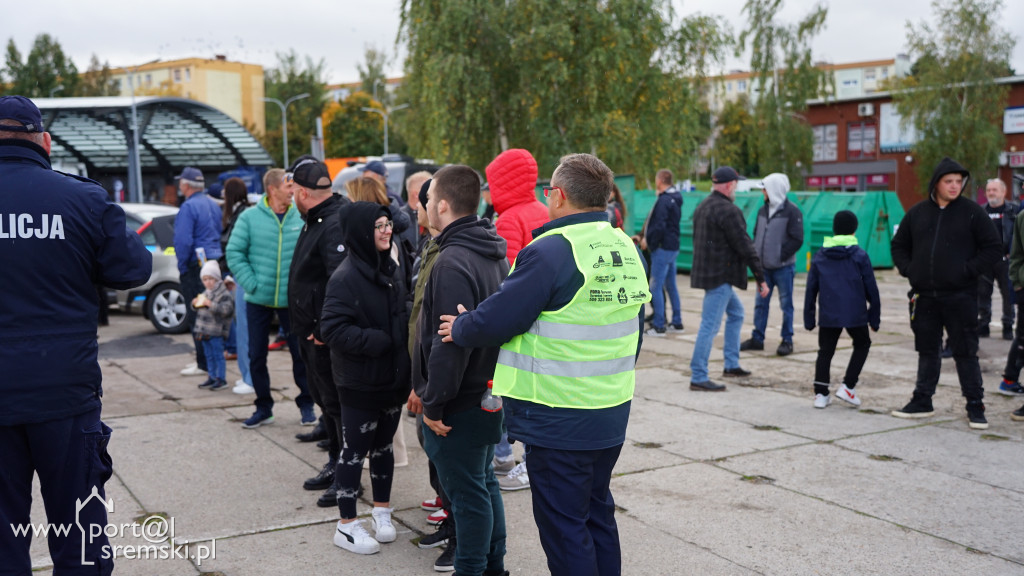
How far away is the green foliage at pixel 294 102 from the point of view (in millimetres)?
72062

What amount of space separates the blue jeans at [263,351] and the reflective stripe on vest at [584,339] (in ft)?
11.9

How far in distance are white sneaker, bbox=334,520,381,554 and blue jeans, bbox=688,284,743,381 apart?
4422 millimetres

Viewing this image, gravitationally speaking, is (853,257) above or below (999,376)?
above

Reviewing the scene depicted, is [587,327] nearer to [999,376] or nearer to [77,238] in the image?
[77,238]

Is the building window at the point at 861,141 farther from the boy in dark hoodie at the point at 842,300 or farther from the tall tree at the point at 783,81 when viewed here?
the boy in dark hoodie at the point at 842,300

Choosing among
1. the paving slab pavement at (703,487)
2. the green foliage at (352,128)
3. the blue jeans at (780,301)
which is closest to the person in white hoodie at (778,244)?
the blue jeans at (780,301)

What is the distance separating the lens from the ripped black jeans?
4.41 metres

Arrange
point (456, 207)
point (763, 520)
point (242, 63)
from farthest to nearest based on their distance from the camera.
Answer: point (242, 63)
point (763, 520)
point (456, 207)

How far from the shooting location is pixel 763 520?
4797 mm

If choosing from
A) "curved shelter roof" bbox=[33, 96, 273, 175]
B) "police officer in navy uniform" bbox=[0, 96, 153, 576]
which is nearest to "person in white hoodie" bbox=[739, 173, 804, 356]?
"police officer in navy uniform" bbox=[0, 96, 153, 576]

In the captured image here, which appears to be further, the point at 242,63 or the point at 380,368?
the point at 242,63

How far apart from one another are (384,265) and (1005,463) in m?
4.18

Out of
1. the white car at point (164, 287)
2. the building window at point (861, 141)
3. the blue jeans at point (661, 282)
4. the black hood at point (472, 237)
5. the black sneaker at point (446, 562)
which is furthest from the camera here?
the building window at point (861, 141)

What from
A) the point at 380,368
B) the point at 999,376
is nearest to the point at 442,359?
the point at 380,368
